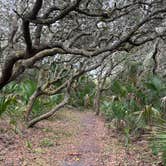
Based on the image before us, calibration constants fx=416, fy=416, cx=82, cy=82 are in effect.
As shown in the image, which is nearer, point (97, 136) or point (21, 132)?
point (21, 132)

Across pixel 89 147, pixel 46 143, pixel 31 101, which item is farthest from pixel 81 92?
pixel 46 143

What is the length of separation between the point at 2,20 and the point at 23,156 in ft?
27.5

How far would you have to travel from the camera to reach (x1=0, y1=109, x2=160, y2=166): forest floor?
9617 millimetres

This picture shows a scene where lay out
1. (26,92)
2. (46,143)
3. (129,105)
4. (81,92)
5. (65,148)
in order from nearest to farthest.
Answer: (65,148) < (46,143) < (129,105) < (26,92) < (81,92)

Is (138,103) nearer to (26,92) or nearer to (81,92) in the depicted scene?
(26,92)

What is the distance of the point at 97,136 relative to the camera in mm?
13953

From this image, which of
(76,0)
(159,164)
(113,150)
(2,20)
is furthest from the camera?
(2,20)

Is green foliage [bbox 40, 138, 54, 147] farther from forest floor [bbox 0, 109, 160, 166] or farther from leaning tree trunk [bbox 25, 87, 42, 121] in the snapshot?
leaning tree trunk [bbox 25, 87, 42, 121]

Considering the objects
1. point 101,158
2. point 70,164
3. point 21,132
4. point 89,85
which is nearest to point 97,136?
point 21,132

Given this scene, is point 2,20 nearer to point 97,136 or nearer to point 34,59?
point 97,136

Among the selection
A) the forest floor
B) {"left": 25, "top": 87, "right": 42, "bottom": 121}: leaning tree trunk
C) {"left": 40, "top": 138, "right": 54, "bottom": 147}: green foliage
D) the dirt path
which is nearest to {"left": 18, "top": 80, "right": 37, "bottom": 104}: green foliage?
{"left": 25, "top": 87, "right": 42, "bottom": 121}: leaning tree trunk

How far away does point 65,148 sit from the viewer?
36.6 feet

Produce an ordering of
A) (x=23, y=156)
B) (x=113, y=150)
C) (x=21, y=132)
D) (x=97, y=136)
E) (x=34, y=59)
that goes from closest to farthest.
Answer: (x=34, y=59) → (x=23, y=156) → (x=113, y=150) → (x=21, y=132) → (x=97, y=136)

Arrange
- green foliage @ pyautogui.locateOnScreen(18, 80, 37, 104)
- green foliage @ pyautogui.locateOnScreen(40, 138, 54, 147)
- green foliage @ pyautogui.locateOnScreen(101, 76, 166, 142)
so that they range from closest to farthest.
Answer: green foliage @ pyautogui.locateOnScreen(40, 138, 54, 147) < green foliage @ pyautogui.locateOnScreen(101, 76, 166, 142) < green foliage @ pyautogui.locateOnScreen(18, 80, 37, 104)
